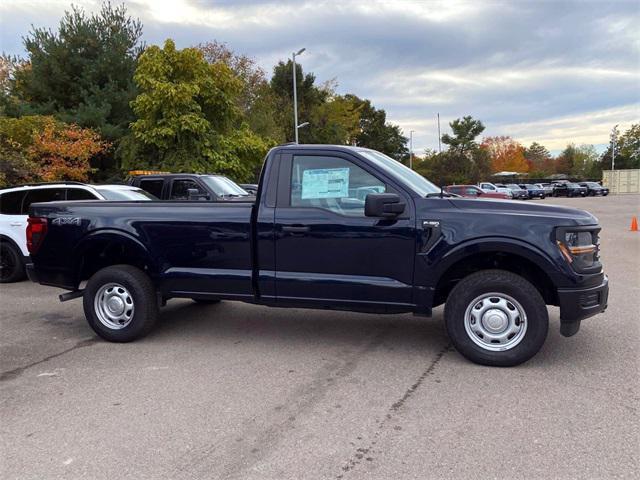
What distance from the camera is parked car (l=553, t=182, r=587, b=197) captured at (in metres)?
51.5

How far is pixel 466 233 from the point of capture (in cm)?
455

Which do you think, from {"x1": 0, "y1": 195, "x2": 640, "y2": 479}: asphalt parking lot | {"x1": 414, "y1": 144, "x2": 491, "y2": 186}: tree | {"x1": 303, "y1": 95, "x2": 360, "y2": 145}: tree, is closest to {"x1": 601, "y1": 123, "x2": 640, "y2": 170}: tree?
{"x1": 414, "y1": 144, "x2": 491, "y2": 186}: tree

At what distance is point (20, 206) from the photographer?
913 centimetres

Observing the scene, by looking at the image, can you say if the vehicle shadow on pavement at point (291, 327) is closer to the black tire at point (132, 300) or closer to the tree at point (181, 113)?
the black tire at point (132, 300)

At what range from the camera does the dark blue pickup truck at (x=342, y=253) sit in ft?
14.7

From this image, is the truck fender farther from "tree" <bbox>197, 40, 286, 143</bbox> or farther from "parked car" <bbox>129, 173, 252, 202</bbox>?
"tree" <bbox>197, 40, 286, 143</bbox>

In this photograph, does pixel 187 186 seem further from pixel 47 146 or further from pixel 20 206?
pixel 47 146

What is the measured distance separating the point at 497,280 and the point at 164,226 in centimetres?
321

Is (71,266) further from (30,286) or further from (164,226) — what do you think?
(30,286)

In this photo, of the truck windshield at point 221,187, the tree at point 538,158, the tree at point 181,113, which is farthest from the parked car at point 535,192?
the tree at point 538,158

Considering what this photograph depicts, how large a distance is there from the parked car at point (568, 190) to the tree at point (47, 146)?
45464mm

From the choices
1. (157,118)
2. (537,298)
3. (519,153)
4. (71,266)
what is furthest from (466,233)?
(519,153)

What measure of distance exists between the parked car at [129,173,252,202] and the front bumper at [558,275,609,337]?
7.45m

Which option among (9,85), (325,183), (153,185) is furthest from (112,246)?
(9,85)
